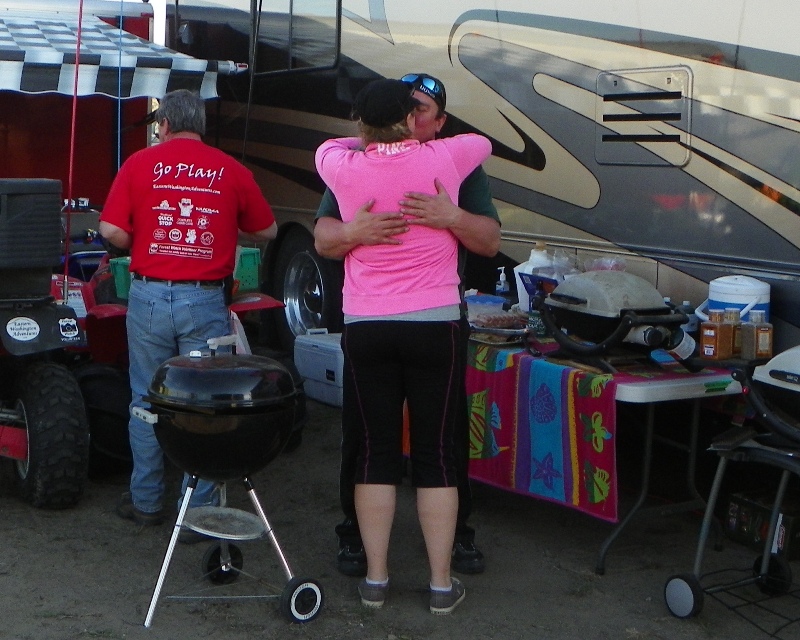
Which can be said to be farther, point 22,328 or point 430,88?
point 22,328

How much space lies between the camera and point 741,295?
438 centimetres

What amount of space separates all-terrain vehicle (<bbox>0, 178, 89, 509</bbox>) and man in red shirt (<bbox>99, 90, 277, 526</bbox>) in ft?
1.16

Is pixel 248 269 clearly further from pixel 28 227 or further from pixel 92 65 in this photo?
pixel 28 227

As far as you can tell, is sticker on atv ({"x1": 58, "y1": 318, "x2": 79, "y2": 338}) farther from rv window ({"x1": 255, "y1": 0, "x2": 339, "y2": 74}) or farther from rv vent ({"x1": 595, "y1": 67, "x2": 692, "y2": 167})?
rv window ({"x1": 255, "y1": 0, "x2": 339, "y2": 74})

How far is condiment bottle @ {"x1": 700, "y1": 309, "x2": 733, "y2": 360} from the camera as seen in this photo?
4262 millimetres

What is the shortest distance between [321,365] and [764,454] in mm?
3634

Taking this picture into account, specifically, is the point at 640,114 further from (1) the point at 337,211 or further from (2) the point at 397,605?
(2) the point at 397,605

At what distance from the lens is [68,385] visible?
4871 millimetres

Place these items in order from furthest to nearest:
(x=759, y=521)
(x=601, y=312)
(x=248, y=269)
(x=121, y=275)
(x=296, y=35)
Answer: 1. (x=296, y=35)
2. (x=248, y=269)
3. (x=121, y=275)
4. (x=759, y=521)
5. (x=601, y=312)

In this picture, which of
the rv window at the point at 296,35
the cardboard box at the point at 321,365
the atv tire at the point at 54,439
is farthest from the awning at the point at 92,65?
the atv tire at the point at 54,439

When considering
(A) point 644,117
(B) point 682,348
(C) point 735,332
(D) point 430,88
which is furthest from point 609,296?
(A) point 644,117

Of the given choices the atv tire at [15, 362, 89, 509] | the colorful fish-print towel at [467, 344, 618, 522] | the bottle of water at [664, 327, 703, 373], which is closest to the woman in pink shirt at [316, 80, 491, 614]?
the colorful fish-print towel at [467, 344, 618, 522]

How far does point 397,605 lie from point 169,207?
1.66m

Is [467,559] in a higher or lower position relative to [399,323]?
A: lower
